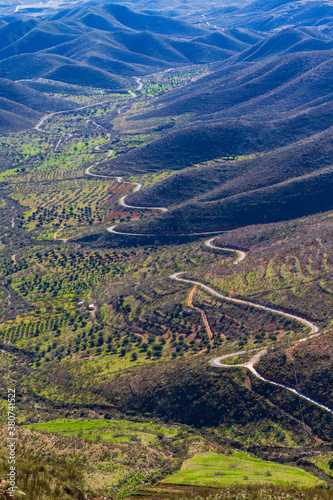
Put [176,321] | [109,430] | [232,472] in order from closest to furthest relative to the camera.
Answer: [232,472] < [109,430] < [176,321]

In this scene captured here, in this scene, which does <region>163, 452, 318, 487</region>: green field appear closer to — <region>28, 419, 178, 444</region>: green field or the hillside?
the hillside

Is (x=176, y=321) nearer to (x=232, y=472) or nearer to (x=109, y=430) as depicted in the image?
(x=109, y=430)

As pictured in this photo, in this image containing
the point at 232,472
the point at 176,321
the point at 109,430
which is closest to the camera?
the point at 232,472

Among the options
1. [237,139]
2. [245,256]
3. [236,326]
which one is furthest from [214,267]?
[237,139]

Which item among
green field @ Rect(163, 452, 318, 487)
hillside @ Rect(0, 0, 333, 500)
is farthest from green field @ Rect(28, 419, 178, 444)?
green field @ Rect(163, 452, 318, 487)

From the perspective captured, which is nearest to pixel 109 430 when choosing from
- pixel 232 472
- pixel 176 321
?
pixel 232 472

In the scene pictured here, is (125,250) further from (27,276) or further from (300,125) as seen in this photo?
(300,125)

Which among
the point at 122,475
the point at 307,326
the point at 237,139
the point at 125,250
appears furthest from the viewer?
the point at 237,139

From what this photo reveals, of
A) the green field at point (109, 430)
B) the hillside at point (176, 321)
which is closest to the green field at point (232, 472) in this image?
the hillside at point (176, 321)
